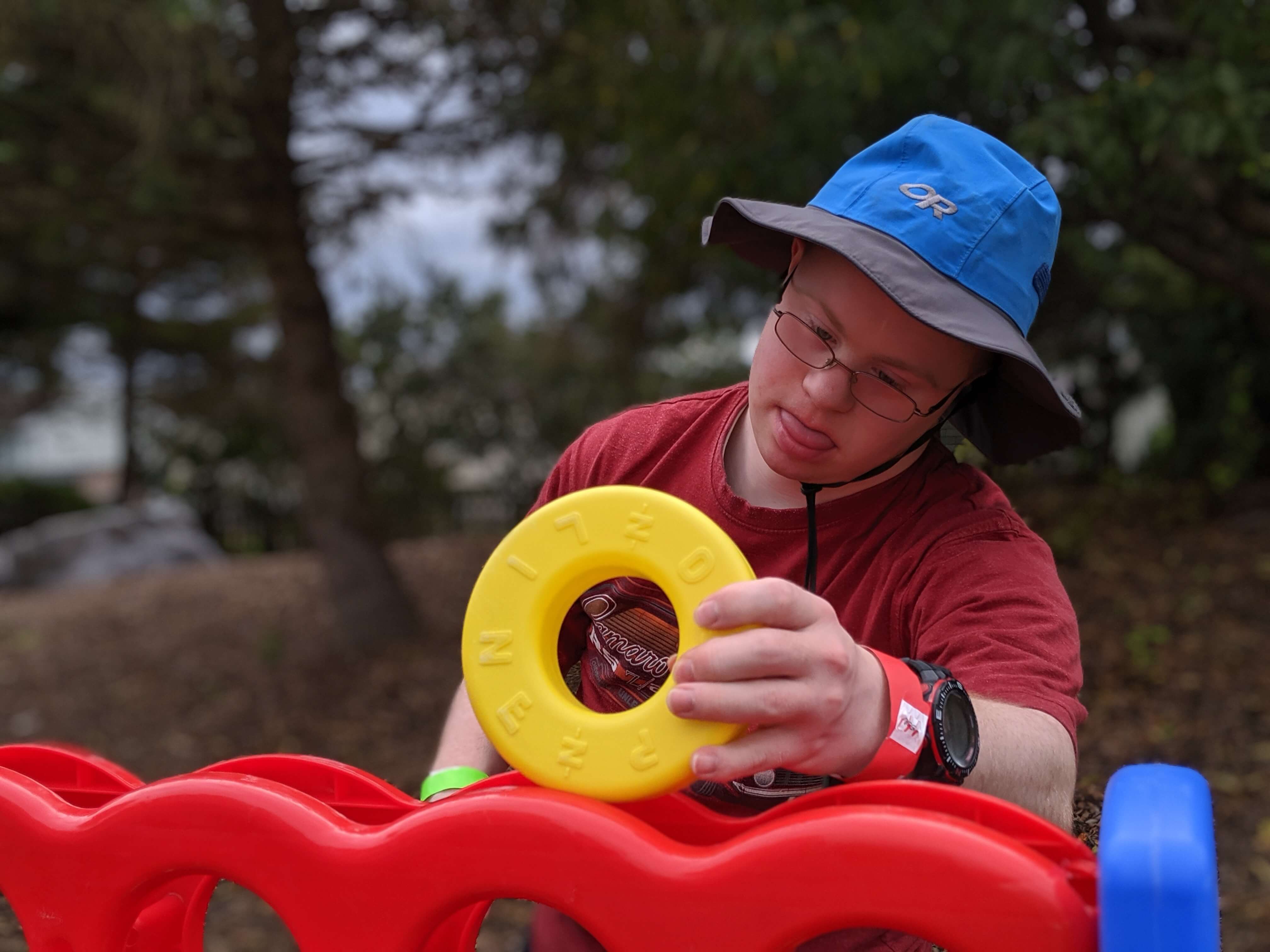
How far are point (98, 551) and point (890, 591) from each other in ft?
40.6

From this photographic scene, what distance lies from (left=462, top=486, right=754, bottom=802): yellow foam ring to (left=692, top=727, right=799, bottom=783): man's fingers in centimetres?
1

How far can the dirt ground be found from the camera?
12.3 ft

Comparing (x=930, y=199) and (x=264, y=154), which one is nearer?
(x=930, y=199)

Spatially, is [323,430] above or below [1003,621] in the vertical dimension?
below

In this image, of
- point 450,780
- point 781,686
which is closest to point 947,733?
point 781,686

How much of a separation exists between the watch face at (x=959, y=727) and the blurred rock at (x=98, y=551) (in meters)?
11.7

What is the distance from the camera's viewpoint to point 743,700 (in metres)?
0.96

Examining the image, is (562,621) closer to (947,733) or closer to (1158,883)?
(947,733)

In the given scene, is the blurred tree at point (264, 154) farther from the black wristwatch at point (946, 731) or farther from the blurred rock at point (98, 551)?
the blurred rock at point (98, 551)

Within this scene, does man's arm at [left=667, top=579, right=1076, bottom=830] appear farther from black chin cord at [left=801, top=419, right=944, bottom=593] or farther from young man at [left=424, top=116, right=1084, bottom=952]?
black chin cord at [left=801, top=419, right=944, bottom=593]

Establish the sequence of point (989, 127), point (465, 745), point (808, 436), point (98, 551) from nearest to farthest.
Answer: point (808, 436) → point (465, 745) → point (989, 127) → point (98, 551)

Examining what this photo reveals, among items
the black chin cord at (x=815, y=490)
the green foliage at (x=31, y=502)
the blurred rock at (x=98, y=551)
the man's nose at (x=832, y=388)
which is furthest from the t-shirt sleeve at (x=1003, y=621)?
the green foliage at (x=31, y=502)

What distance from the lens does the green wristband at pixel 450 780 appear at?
153cm

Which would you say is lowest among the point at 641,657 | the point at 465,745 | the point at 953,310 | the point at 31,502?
the point at 31,502
